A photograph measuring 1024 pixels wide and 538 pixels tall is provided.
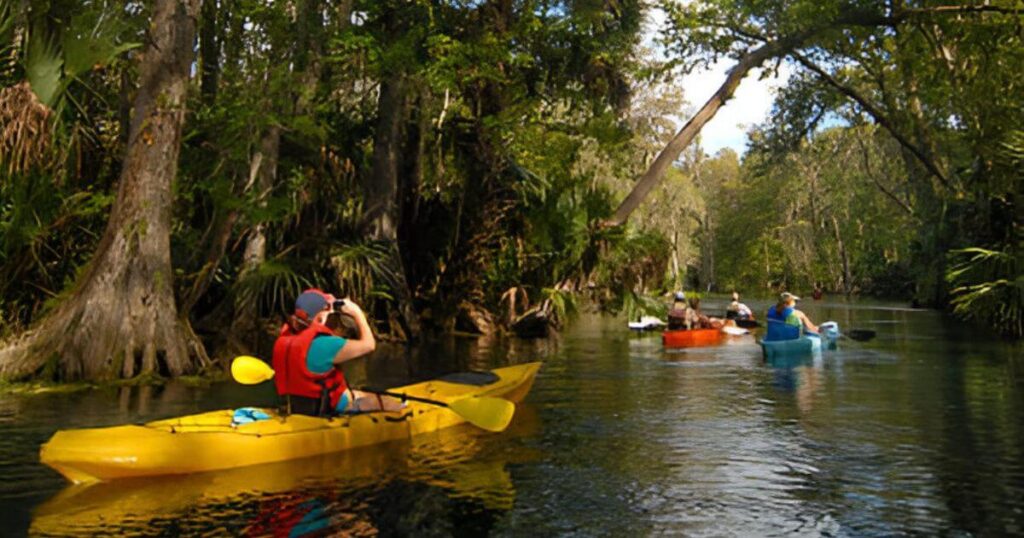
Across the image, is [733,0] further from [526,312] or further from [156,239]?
[156,239]

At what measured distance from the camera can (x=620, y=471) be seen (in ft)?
27.9

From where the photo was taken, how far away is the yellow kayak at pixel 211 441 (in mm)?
7594

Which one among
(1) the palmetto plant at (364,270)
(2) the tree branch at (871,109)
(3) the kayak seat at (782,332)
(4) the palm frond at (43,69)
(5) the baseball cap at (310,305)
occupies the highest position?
(2) the tree branch at (871,109)

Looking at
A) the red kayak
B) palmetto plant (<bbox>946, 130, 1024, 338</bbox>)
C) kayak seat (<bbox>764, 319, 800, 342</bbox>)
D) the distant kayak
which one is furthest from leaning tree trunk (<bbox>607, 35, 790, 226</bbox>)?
palmetto plant (<bbox>946, 130, 1024, 338</bbox>)

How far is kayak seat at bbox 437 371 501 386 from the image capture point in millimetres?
11528

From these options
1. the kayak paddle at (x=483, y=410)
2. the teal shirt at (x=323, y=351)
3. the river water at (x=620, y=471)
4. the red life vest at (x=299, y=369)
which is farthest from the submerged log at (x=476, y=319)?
the teal shirt at (x=323, y=351)

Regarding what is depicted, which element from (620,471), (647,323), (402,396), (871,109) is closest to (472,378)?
(402,396)

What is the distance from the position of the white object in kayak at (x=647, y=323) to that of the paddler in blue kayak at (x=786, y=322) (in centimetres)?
509

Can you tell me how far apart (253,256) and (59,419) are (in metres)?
7.77

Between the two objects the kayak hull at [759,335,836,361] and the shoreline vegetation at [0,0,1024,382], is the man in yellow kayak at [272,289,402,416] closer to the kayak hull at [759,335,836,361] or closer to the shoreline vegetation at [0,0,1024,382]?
the shoreline vegetation at [0,0,1024,382]

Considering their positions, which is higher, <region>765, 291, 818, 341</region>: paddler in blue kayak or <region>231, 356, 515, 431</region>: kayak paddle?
<region>765, 291, 818, 341</region>: paddler in blue kayak

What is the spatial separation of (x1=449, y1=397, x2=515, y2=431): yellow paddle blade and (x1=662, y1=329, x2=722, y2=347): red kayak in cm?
1304

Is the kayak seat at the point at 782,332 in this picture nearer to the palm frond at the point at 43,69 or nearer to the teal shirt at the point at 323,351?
the teal shirt at the point at 323,351

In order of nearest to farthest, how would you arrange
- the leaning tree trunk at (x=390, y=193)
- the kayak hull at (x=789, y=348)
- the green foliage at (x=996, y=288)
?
1. the kayak hull at (x=789, y=348)
2. the green foliage at (x=996, y=288)
3. the leaning tree trunk at (x=390, y=193)
